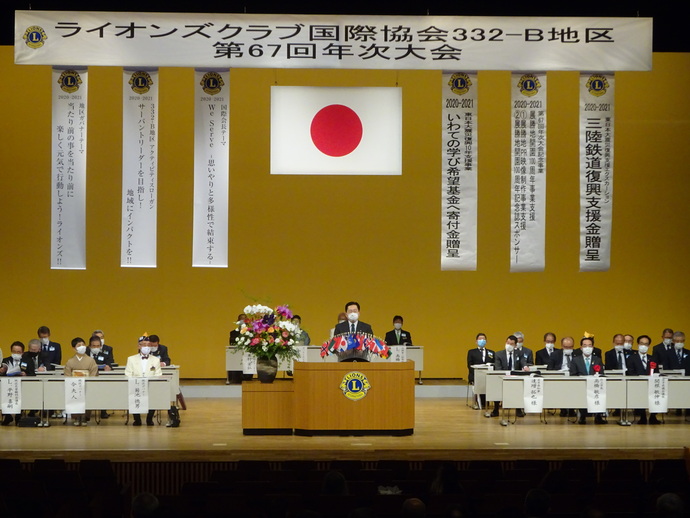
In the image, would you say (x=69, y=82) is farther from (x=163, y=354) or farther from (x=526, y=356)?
(x=526, y=356)

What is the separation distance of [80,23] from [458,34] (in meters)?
4.46

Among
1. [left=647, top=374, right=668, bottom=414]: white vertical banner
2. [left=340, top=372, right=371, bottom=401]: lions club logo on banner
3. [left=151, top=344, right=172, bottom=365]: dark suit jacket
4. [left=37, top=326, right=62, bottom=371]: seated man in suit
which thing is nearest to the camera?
[left=340, top=372, right=371, bottom=401]: lions club logo on banner

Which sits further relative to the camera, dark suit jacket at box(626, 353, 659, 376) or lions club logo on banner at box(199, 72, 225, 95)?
lions club logo on banner at box(199, 72, 225, 95)

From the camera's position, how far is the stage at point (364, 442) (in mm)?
9445

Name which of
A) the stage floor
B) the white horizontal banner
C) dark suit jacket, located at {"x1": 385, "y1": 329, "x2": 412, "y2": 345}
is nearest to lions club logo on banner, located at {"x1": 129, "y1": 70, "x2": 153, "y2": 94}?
the white horizontal banner

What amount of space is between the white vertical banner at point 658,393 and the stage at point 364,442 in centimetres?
22

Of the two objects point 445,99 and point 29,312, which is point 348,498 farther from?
point 29,312

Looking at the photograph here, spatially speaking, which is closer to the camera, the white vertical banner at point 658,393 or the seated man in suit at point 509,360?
the white vertical banner at point 658,393

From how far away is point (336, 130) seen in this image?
47.7 ft

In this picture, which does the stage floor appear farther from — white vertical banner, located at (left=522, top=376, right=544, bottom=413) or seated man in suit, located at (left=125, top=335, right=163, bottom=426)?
seated man in suit, located at (left=125, top=335, right=163, bottom=426)

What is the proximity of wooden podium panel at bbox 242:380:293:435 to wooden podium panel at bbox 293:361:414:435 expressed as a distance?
247mm

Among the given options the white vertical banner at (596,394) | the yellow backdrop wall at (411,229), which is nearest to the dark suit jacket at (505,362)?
the white vertical banner at (596,394)

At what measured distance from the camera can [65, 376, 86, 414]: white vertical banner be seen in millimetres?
11805

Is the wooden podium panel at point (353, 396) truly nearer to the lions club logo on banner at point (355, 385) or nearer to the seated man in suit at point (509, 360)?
the lions club logo on banner at point (355, 385)
